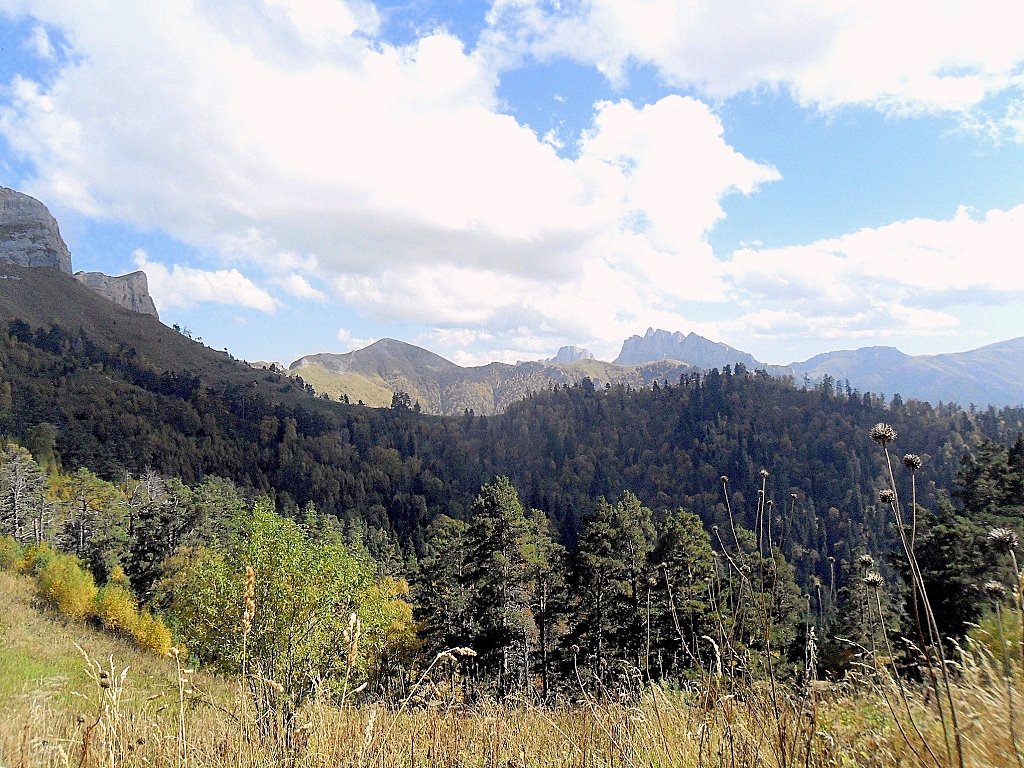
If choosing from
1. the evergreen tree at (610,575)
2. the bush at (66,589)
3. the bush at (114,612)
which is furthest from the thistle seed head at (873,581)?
the bush at (114,612)

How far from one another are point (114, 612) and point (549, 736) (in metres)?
40.1

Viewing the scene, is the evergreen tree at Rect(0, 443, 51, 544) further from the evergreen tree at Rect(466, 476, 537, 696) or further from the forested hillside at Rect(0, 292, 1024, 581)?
the evergreen tree at Rect(466, 476, 537, 696)

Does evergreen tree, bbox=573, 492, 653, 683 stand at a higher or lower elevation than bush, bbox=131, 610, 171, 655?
higher

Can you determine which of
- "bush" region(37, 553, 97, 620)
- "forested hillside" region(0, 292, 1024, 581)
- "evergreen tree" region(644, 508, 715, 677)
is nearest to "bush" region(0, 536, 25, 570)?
"bush" region(37, 553, 97, 620)

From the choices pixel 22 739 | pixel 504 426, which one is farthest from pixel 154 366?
pixel 22 739

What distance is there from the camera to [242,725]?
3381mm

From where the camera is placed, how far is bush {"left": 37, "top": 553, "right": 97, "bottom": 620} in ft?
100

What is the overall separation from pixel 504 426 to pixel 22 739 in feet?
626

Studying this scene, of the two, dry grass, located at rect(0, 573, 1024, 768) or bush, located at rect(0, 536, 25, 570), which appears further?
bush, located at rect(0, 536, 25, 570)

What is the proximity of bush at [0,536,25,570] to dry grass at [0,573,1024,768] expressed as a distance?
4453 centimetres

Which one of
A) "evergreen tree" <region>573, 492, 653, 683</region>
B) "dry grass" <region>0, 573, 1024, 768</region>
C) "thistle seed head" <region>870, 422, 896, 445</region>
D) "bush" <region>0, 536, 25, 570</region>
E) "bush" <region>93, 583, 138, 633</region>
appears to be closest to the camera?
"thistle seed head" <region>870, 422, 896, 445</region>

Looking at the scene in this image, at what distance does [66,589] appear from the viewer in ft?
102

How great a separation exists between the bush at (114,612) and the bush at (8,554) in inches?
298

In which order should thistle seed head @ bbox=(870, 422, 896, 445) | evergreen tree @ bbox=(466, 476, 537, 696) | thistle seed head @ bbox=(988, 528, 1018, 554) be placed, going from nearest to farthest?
thistle seed head @ bbox=(988, 528, 1018, 554) < thistle seed head @ bbox=(870, 422, 896, 445) < evergreen tree @ bbox=(466, 476, 537, 696)
